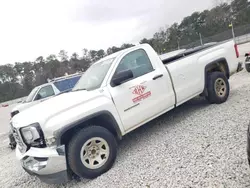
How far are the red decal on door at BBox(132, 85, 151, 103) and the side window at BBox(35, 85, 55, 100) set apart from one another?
7.27 m

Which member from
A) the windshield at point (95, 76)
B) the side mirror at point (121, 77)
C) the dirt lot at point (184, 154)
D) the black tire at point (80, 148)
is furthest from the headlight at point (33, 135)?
the side mirror at point (121, 77)

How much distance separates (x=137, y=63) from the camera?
14.9 feet

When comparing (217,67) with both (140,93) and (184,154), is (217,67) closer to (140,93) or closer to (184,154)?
(140,93)

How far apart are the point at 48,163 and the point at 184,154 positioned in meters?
2.08

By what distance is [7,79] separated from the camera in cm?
7119

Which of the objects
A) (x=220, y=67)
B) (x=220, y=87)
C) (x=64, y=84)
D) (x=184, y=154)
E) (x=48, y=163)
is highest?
(x=64, y=84)

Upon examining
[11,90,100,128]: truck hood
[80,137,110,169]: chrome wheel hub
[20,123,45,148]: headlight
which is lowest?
[80,137,110,169]: chrome wheel hub

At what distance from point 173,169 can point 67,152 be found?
1604mm

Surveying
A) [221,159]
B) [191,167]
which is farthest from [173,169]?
[221,159]

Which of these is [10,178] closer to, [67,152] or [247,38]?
[67,152]

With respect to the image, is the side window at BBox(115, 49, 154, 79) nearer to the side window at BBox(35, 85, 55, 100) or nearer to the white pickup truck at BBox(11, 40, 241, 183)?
the white pickup truck at BBox(11, 40, 241, 183)

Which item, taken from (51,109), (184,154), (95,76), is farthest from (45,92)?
(184,154)

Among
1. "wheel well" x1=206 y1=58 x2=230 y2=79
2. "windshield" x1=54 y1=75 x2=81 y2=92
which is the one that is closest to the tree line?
"windshield" x1=54 y1=75 x2=81 y2=92

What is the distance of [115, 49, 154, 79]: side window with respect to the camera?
437 centimetres
